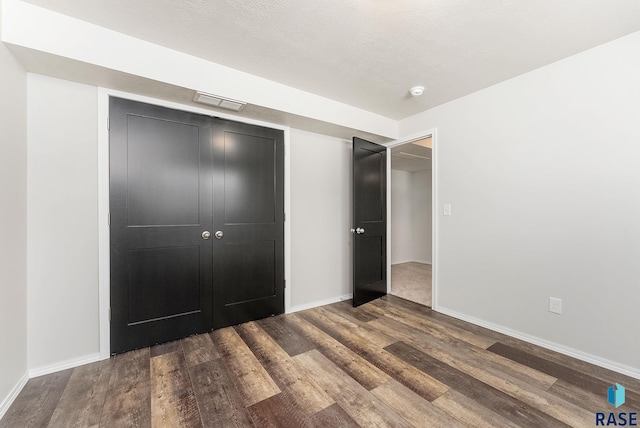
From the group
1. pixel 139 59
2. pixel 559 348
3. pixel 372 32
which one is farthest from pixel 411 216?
pixel 139 59

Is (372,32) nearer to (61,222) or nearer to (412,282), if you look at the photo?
(61,222)

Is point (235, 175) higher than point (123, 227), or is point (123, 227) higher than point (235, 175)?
point (235, 175)

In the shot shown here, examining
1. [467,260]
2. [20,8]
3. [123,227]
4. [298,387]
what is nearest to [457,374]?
[298,387]

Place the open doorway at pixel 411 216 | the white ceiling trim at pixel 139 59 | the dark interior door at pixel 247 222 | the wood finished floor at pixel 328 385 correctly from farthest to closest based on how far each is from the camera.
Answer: the open doorway at pixel 411 216 < the dark interior door at pixel 247 222 < the white ceiling trim at pixel 139 59 < the wood finished floor at pixel 328 385

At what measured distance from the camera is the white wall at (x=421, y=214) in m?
6.32

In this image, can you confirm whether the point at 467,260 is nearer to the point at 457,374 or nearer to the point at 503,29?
the point at 457,374

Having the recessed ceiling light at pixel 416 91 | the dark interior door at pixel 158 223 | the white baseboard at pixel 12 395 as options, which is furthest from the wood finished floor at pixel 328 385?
the recessed ceiling light at pixel 416 91

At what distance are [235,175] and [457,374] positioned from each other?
2.59 meters

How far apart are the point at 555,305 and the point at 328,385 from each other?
207 centimetres

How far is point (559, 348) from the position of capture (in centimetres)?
224

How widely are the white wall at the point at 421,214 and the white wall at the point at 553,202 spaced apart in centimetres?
336

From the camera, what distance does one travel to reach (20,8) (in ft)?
5.39

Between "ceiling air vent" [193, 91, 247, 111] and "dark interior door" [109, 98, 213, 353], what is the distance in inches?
7.6

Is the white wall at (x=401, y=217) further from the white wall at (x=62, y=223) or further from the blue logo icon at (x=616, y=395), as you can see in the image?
the white wall at (x=62, y=223)
